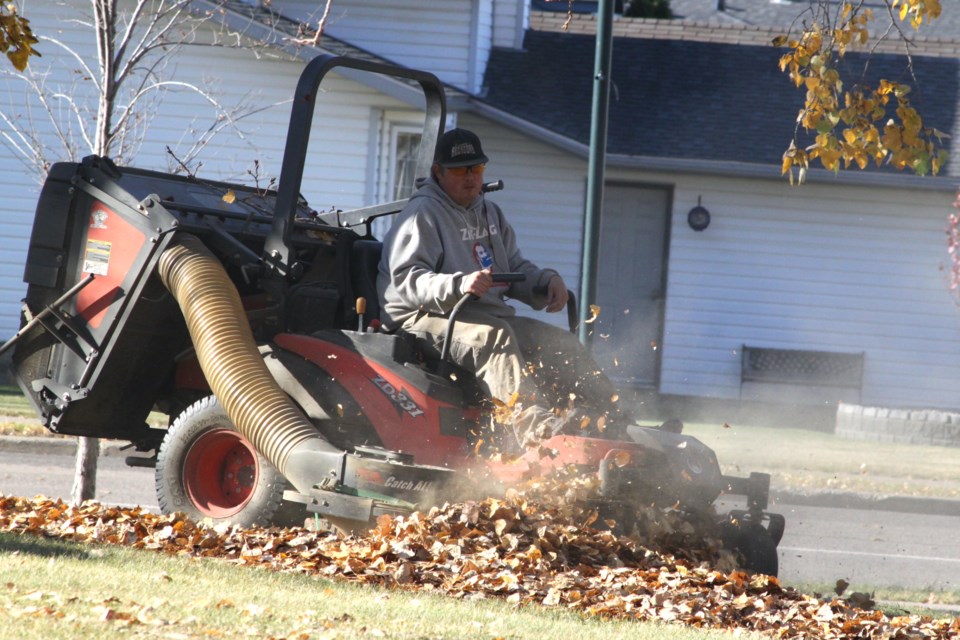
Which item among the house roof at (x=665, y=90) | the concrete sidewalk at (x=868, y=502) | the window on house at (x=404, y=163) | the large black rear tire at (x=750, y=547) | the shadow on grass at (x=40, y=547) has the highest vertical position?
the house roof at (x=665, y=90)

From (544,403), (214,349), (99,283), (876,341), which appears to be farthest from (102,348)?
(876,341)

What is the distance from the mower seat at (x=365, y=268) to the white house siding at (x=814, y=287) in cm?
1178

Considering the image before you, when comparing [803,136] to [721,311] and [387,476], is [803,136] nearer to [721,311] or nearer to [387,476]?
[721,311]

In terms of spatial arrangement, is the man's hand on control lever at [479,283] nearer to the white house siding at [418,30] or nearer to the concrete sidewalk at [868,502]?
the concrete sidewalk at [868,502]

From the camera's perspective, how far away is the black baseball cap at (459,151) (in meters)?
6.93

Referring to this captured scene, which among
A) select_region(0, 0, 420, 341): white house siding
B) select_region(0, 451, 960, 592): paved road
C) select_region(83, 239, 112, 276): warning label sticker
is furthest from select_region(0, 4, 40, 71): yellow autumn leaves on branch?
select_region(0, 0, 420, 341): white house siding

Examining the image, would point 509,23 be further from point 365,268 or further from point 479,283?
point 479,283

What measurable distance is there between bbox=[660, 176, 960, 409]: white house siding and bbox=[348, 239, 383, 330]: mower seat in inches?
464

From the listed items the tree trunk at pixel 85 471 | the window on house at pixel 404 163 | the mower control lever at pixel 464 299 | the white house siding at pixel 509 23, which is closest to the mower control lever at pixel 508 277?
the mower control lever at pixel 464 299

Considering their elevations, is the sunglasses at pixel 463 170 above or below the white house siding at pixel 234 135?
below

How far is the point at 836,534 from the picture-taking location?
9.94 meters

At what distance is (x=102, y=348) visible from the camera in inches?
278

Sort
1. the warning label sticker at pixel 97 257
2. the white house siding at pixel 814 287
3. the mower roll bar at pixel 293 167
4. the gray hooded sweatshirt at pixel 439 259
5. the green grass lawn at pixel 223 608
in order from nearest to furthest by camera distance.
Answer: the green grass lawn at pixel 223 608 → the gray hooded sweatshirt at pixel 439 259 → the mower roll bar at pixel 293 167 → the warning label sticker at pixel 97 257 → the white house siding at pixel 814 287

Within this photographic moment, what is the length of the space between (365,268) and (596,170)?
5.18 metres
